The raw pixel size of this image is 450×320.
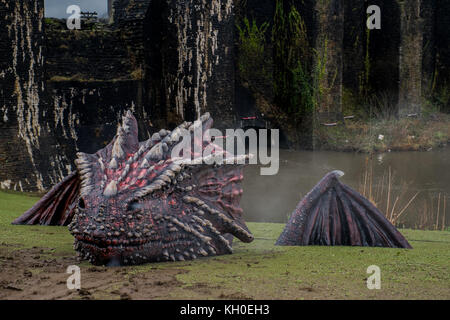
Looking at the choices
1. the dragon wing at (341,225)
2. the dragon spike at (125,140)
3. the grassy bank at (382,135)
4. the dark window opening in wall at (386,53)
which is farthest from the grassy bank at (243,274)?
the dark window opening in wall at (386,53)

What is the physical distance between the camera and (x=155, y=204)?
2818mm

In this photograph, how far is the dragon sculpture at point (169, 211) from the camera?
2.74m

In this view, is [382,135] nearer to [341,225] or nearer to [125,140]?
[341,225]

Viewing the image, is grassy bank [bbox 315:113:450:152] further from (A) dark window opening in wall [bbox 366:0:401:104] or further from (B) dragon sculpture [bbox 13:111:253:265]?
(B) dragon sculpture [bbox 13:111:253:265]

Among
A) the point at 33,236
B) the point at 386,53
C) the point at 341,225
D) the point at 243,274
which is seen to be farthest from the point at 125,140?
the point at 386,53

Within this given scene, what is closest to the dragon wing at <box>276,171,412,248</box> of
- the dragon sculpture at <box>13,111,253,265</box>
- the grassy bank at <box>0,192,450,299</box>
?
the grassy bank at <box>0,192,450,299</box>

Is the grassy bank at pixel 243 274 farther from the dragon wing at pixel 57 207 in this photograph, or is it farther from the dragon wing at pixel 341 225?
the dragon wing at pixel 57 207

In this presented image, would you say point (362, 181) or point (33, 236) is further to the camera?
point (362, 181)

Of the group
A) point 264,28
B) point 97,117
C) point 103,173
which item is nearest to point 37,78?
point 97,117

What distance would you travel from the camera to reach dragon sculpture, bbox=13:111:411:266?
274cm

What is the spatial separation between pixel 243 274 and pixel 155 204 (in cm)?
57

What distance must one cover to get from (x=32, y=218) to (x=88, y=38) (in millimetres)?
5715

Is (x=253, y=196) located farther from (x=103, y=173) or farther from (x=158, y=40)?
(x=103, y=173)

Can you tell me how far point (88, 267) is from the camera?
2.74 m
